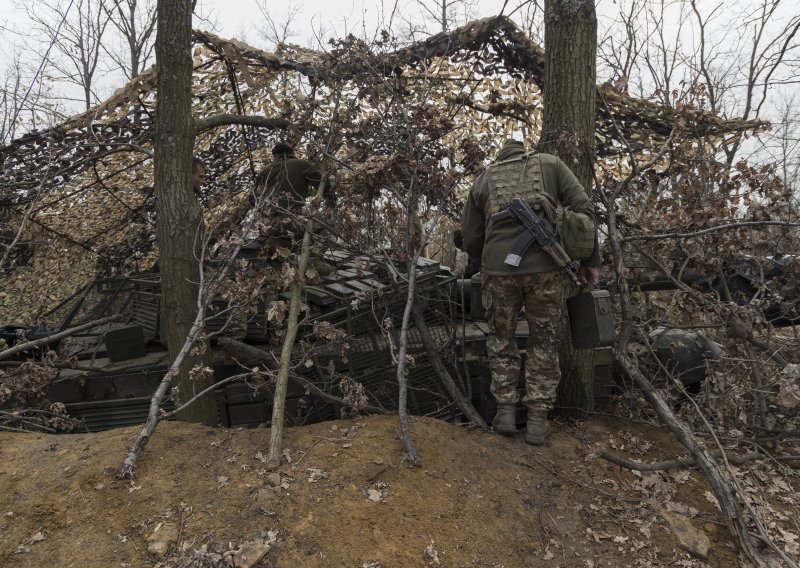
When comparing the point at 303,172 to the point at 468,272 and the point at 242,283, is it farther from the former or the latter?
the point at 468,272

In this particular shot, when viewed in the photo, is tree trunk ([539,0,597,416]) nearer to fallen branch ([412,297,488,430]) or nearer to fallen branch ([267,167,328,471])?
fallen branch ([412,297,488,430])

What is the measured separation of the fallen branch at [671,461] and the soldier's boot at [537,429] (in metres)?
0.40

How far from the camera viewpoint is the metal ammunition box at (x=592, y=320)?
3.73m

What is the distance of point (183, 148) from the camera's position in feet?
14.1

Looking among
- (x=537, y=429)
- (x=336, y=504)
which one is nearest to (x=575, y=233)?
(x=537, y=429)

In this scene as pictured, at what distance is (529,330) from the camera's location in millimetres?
4016

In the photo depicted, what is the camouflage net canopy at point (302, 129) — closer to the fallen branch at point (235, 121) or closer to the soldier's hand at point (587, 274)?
the fallen branch at point (235, 121)

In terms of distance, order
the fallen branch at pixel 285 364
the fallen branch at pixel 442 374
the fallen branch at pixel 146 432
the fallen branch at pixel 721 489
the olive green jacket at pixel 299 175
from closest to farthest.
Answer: the fallen branch at pixel 721 489
the fallen branch at pixel 146 432
the fallen branch at pixel 285 364
the fallen branch at pixel 442 374
the olive green jacket at pixel 299 175

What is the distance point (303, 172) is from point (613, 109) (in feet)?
9.92

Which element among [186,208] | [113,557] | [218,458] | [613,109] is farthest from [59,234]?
[613,109]

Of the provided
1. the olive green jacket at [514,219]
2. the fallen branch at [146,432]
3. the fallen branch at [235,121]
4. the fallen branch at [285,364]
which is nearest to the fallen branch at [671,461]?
the olive green jacket at [514,219]

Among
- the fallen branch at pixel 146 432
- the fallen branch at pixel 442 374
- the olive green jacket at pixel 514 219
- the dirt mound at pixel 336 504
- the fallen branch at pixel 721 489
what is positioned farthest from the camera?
the fallen branch at pixel 442 374

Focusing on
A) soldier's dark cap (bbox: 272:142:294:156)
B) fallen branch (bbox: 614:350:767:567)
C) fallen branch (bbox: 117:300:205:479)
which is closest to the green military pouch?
fallen branch (bbox: 614:350:767:567)

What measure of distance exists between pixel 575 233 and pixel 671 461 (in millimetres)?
1623
